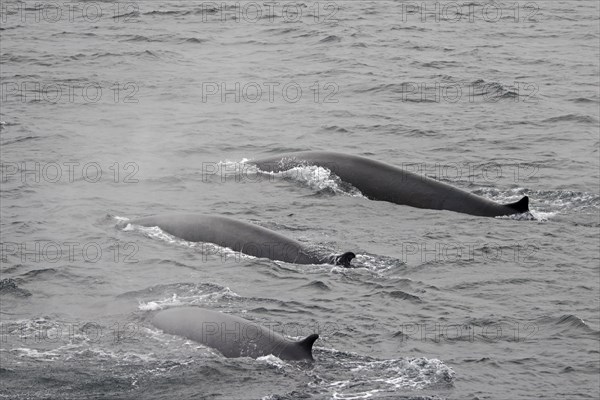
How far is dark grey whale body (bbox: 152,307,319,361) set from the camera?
1561 cm

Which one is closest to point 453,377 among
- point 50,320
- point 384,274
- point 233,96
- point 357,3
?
point 384,274

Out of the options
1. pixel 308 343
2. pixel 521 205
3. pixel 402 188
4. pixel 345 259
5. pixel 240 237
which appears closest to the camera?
pixel 308 343

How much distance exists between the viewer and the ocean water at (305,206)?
15.8 m

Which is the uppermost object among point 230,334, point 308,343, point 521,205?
point 521,205

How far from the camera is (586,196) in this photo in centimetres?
2412

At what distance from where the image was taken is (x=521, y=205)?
2227 cm

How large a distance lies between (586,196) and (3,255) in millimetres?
12642

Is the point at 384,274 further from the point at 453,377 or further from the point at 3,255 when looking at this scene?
the point at 3,255

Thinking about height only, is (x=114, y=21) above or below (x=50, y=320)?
above

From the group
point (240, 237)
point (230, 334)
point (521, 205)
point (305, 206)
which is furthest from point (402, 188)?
point (230, 334)

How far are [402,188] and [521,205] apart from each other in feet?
8.79

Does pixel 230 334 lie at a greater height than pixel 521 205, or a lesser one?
lesser

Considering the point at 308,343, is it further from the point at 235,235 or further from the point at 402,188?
the point at 402,188

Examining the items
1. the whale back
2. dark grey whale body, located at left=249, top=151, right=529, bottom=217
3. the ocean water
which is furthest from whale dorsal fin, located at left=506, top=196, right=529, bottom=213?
the whale back
